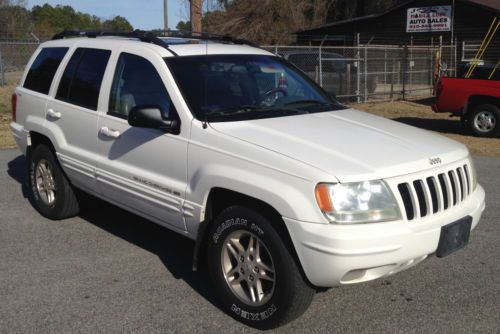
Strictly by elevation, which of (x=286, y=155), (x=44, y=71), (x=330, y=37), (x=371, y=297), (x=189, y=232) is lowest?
(x=371, y=297)

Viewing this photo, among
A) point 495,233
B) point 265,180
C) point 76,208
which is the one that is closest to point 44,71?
point 76,208

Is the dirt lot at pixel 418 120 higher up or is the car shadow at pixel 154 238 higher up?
the dirt lot at pixel 418 120

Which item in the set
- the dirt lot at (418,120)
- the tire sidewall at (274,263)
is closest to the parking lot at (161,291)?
the tire sidewall at (274,263)

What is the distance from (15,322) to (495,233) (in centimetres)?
430

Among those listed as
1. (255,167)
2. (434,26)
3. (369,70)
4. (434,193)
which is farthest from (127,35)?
(434,26)

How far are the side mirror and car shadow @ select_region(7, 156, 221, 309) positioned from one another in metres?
1.20

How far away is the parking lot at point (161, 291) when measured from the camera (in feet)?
12.3

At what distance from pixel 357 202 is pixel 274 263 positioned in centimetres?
63

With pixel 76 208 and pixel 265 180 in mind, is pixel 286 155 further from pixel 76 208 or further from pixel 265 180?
pixel 76 208

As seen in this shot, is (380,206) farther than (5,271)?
No

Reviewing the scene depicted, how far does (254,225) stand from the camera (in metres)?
3.55

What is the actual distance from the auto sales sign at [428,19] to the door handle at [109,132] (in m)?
25.9

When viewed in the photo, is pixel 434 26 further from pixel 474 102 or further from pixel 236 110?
pixel 236 110

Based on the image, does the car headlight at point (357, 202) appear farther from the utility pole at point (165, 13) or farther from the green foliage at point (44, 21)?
the green foliage at point (44, 21)
